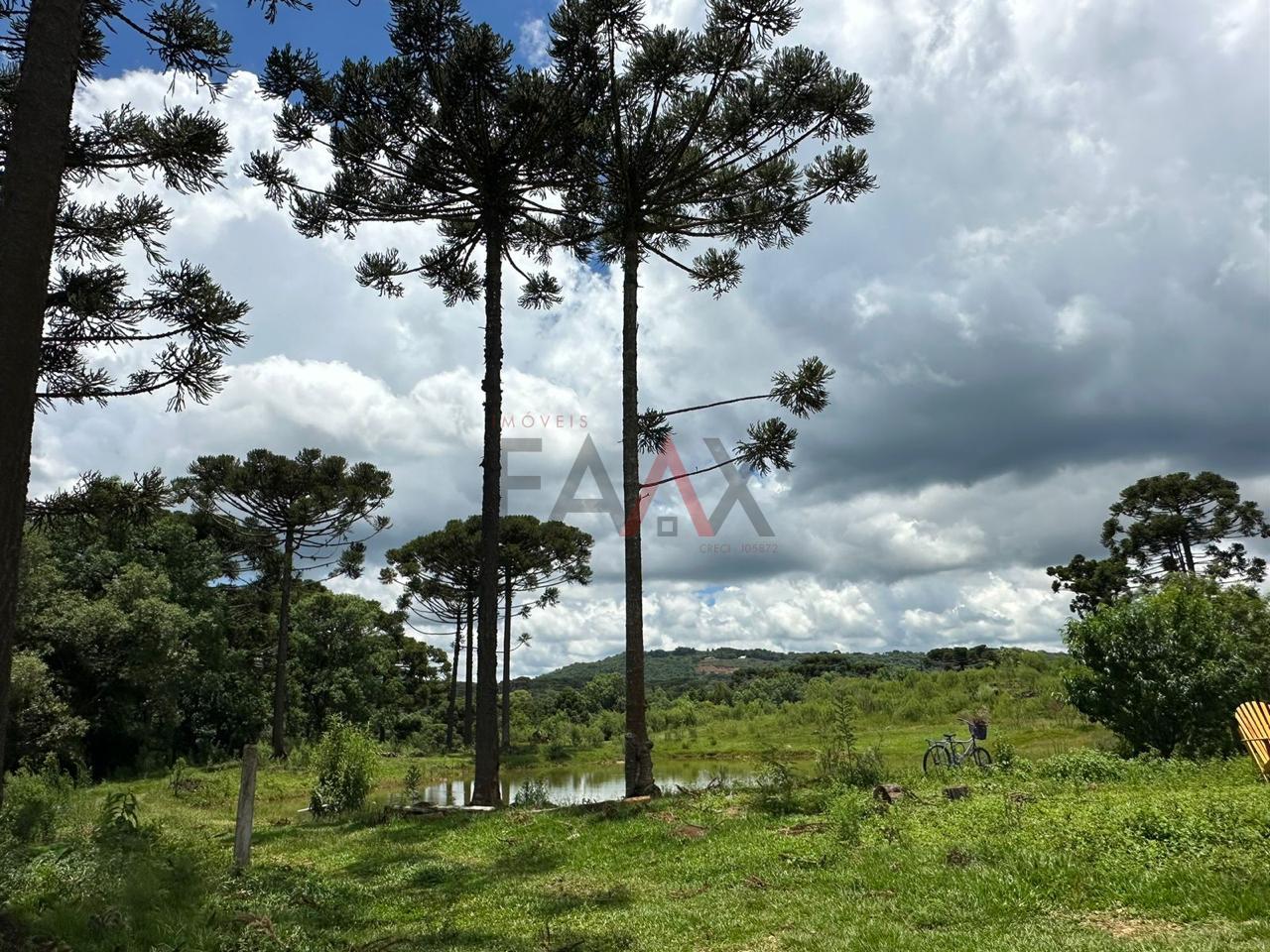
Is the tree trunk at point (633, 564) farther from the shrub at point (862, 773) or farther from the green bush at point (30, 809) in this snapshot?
the green bush at point (30, 809)

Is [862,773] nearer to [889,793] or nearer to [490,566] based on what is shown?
[889,793]

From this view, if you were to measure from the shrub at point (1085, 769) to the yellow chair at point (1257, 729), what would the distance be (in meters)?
1.68

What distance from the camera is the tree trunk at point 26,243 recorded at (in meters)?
4.88

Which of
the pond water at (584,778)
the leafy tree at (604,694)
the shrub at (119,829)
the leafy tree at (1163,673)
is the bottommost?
the pond water at (584,778)

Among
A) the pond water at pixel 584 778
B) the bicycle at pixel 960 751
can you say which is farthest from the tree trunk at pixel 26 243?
the pond water at pixel 584 778

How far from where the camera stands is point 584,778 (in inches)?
1142

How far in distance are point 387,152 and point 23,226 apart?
10.8m

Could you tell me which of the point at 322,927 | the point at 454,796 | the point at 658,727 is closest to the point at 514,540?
the point at 454,796

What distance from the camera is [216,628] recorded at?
34.0m

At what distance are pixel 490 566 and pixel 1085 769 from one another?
34.3ft

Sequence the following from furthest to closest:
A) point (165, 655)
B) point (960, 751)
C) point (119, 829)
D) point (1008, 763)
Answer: point (165, 655) → point (960, 751) → point (1008, 763) → point (119, 829)

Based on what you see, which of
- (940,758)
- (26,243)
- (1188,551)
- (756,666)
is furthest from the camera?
(756,666)

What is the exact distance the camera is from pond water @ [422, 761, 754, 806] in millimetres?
23703

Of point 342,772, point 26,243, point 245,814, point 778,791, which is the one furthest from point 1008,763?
point 26,243
